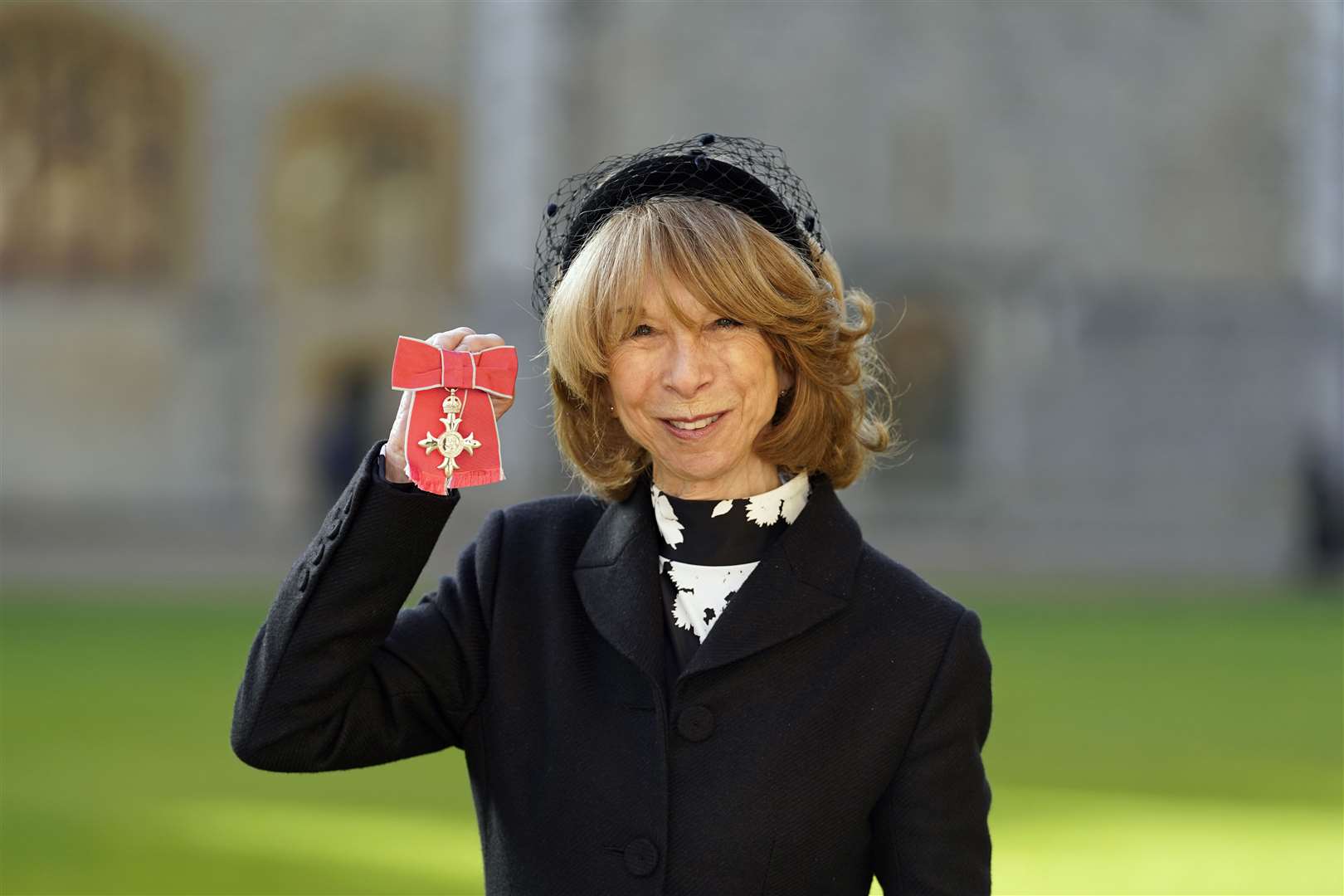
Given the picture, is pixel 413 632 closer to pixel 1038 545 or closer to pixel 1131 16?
pixel 1038 545

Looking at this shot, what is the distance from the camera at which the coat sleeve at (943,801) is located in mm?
2256

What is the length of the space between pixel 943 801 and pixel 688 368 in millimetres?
694

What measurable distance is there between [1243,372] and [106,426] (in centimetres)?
1612

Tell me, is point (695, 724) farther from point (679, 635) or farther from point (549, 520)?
point (549, 520)

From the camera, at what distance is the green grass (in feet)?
17.4

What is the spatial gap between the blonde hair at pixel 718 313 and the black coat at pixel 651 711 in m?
0.16

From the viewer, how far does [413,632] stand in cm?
241

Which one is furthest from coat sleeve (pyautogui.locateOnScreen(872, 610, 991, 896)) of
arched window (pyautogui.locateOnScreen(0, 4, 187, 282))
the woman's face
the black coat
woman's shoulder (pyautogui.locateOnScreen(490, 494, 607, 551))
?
arched window (pyautogui.locateOnScreen(0, 4, 187, 282))

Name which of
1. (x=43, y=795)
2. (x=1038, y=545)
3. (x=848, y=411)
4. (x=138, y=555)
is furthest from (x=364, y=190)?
(x=848, y=411)

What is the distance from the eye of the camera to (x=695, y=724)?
2.29 metres

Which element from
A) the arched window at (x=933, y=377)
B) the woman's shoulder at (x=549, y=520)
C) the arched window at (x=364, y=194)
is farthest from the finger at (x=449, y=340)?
the arched window at (x=364, y=194)

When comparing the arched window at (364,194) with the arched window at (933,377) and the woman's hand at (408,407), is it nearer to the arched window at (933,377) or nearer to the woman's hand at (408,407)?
the arched window at (933,377)

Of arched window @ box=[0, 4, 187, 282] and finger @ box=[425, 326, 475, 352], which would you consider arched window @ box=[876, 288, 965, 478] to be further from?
finger @ box=[425, 326, 475, 352]

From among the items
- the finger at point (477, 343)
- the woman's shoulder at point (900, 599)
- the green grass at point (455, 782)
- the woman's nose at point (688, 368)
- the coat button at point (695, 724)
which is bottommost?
the green grass at point (455, 782)
